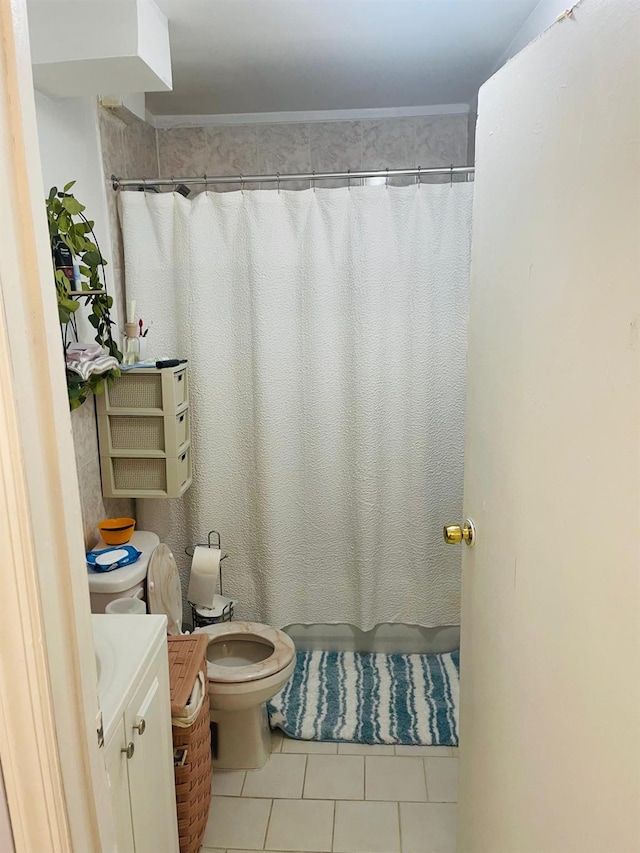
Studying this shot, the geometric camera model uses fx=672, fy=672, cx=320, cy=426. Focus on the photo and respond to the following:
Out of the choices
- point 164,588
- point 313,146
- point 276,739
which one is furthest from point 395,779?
point 313,146

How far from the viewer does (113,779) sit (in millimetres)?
1114

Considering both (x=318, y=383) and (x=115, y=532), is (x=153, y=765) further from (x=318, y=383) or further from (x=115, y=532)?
(x=318, y=383)

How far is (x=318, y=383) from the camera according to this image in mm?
2553

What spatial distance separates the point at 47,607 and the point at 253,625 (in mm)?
1737

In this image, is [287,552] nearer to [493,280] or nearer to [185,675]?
[185,675]

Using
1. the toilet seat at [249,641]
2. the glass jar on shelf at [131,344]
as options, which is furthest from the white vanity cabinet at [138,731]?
the glass jar on shelf at [131,344]

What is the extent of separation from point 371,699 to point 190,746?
0.98m

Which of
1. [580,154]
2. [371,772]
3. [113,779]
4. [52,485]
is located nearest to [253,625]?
[371,772]

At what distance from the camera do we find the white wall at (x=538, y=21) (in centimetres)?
161

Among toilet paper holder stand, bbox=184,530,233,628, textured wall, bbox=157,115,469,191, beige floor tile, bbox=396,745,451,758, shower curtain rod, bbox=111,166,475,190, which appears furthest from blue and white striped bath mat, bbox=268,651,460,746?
textured wall, bbox=157,115,469,191

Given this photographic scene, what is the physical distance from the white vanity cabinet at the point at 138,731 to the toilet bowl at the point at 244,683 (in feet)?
1.63

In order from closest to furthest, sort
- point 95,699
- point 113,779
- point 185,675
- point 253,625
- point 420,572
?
point 95,699, point 113,779, point 185,675, point 253,625, point 420,572

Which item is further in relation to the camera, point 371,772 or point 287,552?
point 287,552

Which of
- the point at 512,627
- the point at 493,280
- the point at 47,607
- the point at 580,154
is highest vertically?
the point at 580,154
